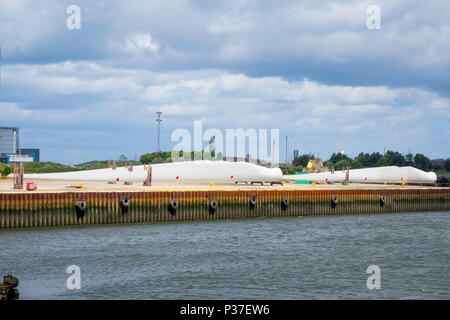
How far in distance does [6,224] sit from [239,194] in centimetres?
2191

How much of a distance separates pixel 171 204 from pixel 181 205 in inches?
46.0

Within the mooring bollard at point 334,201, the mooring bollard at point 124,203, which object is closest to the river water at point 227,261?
the mooring bollard at point 124,203

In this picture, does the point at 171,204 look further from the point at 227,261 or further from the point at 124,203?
the point at 227,261

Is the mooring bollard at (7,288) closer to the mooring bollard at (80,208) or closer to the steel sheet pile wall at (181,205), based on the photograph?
the steel sheet pile wall at (181,205)

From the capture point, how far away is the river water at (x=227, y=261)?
2541 cm

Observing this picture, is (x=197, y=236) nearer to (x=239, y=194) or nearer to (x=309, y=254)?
(x=309, y=254)

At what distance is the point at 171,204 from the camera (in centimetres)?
4938

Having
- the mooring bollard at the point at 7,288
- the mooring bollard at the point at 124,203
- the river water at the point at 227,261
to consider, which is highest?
the mooring bollard at the point at 124,203

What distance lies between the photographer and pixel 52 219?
43.4m

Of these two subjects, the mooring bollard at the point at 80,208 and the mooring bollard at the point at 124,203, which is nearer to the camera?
the mooring bollard at the point at 80,208

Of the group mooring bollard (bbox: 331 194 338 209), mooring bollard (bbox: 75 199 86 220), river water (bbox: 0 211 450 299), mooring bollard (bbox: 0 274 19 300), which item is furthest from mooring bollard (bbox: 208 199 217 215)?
mooring bollard (bbox: 0 274 19 300)

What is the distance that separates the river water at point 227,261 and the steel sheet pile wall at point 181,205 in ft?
5.93

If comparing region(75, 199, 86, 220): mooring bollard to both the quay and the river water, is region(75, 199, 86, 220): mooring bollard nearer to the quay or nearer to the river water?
the quay
